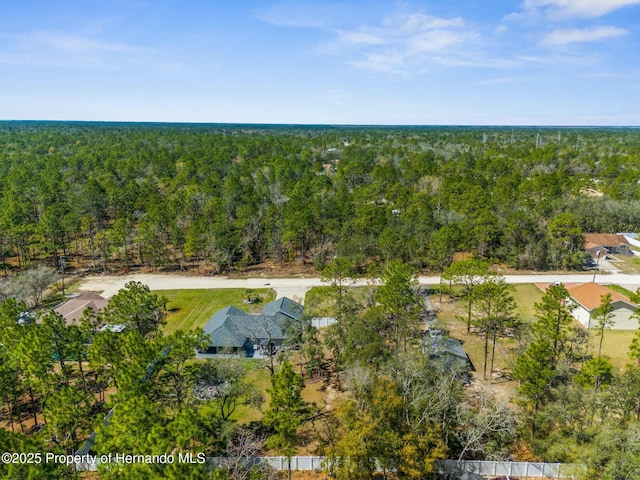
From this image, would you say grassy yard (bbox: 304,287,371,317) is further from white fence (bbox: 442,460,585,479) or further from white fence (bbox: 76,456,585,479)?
white fence (bbox: 442,460,585,479)

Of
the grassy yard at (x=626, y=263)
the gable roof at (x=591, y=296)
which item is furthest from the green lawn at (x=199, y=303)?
the grassy yard at (x=626, y=263)

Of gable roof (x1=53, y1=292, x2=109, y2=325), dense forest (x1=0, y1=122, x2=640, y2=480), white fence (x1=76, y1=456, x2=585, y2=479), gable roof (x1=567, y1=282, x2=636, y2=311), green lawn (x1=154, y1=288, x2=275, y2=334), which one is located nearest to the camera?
dense forest (x1=0, y1=122, x2=640, y2=480)

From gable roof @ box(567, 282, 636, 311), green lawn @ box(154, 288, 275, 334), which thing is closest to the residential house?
gable roof @ box(567, 282, 636, 311)

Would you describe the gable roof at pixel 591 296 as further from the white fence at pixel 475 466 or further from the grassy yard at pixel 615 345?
the white fence at pixel 475 466

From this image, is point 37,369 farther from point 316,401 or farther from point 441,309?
point 441,309

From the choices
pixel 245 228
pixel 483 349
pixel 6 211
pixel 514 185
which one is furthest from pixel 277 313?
pixel 514 185
